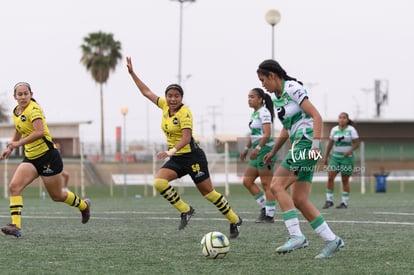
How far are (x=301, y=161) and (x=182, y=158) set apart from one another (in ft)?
10.3

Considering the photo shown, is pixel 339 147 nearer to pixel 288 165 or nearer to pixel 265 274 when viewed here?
pixel 288 165

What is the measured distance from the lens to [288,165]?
8664mm

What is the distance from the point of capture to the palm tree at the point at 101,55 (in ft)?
232

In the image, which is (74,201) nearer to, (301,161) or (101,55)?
(301,161)

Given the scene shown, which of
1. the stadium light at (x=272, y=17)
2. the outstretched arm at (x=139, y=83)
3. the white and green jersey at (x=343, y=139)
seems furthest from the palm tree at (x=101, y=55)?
the outstretched arm at (x=139, y=83)

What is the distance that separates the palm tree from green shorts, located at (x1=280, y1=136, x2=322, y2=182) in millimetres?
A: 62561

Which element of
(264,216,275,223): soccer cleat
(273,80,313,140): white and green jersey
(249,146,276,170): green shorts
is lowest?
(264,216,275,223): soccer cleat

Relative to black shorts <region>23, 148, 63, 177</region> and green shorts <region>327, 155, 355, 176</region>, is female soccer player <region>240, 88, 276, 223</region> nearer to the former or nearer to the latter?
black shorts <region>23, 148, 63, 177</region>

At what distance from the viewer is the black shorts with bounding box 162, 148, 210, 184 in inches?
441

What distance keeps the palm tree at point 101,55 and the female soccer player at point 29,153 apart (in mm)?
59434

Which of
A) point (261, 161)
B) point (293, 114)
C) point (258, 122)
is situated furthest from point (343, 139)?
point (293, 114)

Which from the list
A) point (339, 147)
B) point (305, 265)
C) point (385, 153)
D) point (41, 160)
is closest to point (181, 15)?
point (385, 153)

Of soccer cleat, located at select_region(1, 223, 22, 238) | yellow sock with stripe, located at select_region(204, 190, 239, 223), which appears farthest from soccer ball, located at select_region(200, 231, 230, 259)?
soccer cleat, located at select_region(1, 223, 22, 238)

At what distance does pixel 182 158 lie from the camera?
1136 cm
